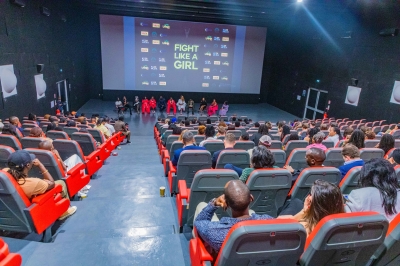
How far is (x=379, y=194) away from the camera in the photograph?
1956mm

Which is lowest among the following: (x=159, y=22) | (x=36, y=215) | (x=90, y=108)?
(x=90, y=108)

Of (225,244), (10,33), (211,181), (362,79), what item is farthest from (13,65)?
(362,79)

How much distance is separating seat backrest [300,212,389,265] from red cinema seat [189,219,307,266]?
0.37 ft

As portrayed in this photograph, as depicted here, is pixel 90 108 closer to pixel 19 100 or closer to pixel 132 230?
pixel 19 100

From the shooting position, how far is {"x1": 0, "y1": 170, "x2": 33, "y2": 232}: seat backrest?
214cm

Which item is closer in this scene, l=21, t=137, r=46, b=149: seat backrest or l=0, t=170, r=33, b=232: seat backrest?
l=0, t=170, r=33, b=232: seat backrest

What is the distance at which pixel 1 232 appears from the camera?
8.36ft

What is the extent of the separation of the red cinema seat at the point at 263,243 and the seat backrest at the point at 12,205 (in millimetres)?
1884

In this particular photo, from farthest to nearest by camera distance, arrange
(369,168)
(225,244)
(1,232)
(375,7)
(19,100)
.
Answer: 1. (375,7)
2. (19,100)
3. (1,232)
4. (369,168)
5. (225,244)

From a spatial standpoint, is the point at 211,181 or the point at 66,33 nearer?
the point at 211,181

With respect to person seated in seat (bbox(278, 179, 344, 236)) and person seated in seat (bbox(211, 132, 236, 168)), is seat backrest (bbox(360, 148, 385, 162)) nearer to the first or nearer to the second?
person seated in seat (bbox(211, 132, 236, 168))

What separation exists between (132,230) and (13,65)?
7076 mm

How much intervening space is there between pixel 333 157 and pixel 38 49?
961cm

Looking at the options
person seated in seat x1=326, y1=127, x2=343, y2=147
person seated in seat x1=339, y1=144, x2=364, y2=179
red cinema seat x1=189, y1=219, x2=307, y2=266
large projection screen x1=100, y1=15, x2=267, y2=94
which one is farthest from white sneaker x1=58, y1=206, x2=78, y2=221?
large projection screen x1=100, y1=15, x2=267, y2=94
